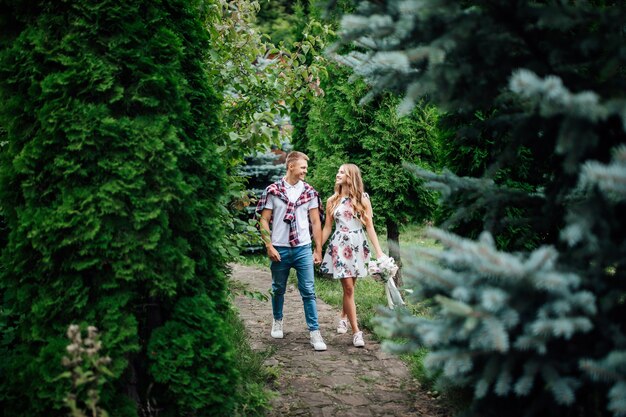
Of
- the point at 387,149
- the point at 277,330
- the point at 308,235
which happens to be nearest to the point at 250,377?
the point at 277,330

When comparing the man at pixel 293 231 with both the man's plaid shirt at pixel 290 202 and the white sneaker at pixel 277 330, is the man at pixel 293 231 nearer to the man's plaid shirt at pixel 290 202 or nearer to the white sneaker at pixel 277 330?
the man's plaid shirt at pixel 290 202

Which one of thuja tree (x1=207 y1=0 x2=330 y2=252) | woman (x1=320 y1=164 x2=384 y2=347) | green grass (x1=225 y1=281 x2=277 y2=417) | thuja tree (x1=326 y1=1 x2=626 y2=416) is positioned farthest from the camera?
woman (x1=320 y1=164 x2=384 y2=347)

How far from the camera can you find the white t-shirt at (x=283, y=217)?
217 inches

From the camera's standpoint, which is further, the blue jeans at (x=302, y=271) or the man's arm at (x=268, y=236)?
the blue jeans at (x=302, y=271)

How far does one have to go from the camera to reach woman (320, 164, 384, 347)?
18.7 feet

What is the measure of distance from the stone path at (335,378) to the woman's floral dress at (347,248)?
2.84ft

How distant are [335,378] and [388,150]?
13.3 feet

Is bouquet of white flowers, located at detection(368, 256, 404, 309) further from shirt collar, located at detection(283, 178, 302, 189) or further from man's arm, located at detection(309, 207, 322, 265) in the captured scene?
shirt collar, located at detection(283, 178, 302, 189)

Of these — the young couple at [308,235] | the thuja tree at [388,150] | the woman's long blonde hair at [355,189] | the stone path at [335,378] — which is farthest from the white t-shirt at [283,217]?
the thuja tree at [388,150]

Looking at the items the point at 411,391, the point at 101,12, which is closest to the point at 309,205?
the point at 411,391

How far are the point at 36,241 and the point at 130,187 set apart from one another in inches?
24.6

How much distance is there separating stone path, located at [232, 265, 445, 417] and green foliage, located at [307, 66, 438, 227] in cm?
212

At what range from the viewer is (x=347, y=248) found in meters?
5.79

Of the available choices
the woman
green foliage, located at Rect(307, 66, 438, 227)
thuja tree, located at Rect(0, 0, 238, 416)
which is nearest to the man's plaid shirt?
the woman
